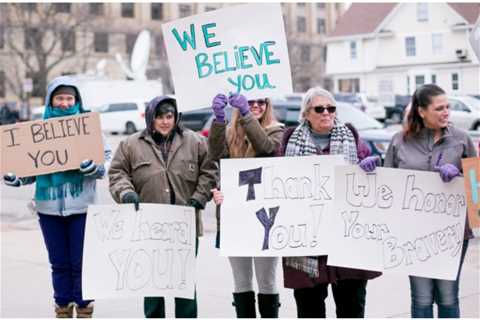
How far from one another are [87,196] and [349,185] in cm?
179

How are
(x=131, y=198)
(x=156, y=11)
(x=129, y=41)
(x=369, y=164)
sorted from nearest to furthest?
(x=369, y=164) → (x=131, y=198) → (x=129, y=41) → (x=156, y=11)

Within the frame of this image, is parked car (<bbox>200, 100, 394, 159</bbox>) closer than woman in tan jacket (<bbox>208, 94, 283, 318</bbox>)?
No

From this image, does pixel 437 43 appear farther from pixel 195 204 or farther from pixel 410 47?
pixel 195 204

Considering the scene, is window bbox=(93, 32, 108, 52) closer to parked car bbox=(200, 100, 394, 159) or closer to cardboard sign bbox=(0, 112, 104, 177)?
parked car bbox=(200, 100, 394, 159)

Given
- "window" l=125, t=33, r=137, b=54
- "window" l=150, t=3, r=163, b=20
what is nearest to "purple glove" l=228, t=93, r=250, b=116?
"window" l=125, t=33, r=137, b=54

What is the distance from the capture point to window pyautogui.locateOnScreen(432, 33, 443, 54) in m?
51.6

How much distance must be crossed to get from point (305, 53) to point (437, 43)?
11.8 m

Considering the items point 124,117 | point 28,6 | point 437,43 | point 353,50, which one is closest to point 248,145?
point 124,117

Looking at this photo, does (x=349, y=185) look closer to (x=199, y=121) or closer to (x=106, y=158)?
(x=106, y=158)

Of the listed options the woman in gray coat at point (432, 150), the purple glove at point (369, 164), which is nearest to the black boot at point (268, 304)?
the woman in gray coat at point (432, 150)

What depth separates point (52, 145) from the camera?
16.5ft

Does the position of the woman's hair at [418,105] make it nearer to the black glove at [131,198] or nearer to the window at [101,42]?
the black glove at [131,198]

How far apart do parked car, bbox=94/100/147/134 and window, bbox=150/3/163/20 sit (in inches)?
1214

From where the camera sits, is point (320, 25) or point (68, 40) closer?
point (68, 40)
